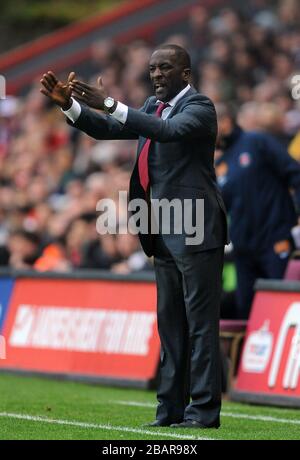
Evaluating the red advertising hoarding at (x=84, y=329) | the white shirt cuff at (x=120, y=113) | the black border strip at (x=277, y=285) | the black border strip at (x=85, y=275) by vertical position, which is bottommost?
the red advertising hoarding at (x=84, y=329)

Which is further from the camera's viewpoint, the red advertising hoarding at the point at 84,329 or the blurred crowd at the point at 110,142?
the blurred crowd at the point at 110,142

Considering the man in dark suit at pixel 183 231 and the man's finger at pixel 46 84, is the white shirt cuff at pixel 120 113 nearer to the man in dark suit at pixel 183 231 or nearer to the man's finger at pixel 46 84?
the man in dark suit at pixel 183 231

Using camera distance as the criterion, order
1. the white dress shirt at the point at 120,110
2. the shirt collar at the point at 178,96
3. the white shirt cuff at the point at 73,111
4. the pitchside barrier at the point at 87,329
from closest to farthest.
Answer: the white dress shirt at the point at 120,110 → the white shirt cuff at the point at 73,111 → the shirt collar at the point at 178,96 → the pitchside barrier at the point at 87,329

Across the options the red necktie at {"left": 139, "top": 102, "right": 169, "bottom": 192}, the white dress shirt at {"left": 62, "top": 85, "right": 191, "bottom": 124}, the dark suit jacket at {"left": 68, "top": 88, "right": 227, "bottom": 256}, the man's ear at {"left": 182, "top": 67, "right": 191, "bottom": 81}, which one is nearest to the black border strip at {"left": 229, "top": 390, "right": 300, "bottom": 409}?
the dark suit jacket at {"left": 68, "top": 88, "right": 227, "bottom": 256}

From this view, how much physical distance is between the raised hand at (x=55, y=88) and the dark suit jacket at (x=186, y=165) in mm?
296

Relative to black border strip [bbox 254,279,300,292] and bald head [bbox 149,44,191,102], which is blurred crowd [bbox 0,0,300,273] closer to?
black border strip [bbox 254,279,300,292]

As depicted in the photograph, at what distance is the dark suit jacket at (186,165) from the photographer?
845 cm

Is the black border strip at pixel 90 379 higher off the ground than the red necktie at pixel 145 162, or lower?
lower

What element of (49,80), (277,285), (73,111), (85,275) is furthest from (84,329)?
(49,80)

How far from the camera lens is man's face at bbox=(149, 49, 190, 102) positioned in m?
8.43

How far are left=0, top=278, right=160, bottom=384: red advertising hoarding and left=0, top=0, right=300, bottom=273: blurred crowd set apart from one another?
0.97 m

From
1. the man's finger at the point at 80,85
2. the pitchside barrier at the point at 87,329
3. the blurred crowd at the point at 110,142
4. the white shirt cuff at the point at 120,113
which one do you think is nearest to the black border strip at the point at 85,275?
the pitchside barrier at the point at 87,329

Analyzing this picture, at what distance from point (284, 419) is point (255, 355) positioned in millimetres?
1762

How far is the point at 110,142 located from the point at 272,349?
29.6ft
